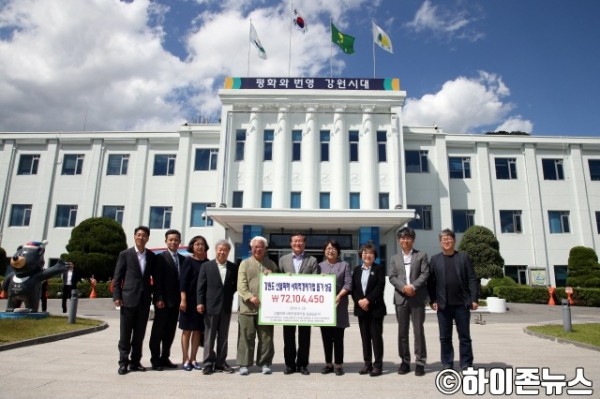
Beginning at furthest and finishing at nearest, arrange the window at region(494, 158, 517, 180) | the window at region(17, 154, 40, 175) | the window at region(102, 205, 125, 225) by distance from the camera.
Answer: the window at region(17, 154, 40, 175) → the window at region(494, 158, 517, 180) → the window at region(102, 205, 125, 225)

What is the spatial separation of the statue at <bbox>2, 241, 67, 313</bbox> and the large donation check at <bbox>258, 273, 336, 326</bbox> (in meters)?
7.56

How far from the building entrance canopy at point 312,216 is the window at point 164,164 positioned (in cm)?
735

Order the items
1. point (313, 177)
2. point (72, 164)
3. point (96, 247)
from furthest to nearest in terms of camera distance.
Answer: point (72, 164)
point (313, 177)
point (96, 247)

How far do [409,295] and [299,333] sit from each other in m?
1.67

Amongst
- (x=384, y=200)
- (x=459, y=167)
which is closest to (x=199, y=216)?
(x=384, y=200)

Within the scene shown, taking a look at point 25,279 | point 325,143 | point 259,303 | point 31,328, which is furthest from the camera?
point 325,143

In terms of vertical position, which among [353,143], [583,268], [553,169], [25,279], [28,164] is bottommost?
[25,279]

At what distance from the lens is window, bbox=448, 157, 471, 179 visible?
26141 millimetres

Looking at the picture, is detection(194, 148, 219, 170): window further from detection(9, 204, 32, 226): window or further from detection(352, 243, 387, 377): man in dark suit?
detection(352, 243, 387, 377): man in dark suit

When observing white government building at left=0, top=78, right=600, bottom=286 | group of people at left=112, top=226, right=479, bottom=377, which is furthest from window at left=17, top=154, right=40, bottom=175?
group of people at left=112, top=226, right=479, bottom=377

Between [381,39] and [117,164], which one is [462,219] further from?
[117,164]

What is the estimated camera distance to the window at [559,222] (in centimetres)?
2541

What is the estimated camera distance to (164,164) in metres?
26.6

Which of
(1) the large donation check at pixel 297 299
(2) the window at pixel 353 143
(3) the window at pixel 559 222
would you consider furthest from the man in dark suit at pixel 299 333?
(3) the window at pixel 559 222
